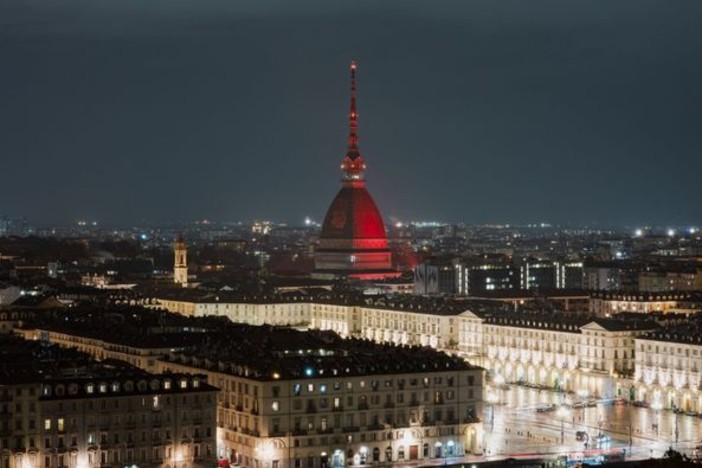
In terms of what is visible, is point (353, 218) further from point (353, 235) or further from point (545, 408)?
point (545, 408)

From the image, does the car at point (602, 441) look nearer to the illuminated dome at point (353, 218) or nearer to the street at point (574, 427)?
the street at point (574, 427)

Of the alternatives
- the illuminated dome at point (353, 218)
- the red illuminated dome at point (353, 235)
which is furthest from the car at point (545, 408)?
the illuminated dome at point (353, 218)

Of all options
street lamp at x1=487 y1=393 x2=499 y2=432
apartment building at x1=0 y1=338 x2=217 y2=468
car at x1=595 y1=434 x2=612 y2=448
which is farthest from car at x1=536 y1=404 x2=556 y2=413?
apartment building at x1=0 y1=338 x2=217 y2=468

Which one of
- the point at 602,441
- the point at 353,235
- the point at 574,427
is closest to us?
the point at 602,441

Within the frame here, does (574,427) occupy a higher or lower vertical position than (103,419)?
lower

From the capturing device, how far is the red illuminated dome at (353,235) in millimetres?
155375

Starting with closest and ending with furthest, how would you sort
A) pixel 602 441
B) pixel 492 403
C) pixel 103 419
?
pixel 103 419 → pixel 602 441 → pixel 492 403

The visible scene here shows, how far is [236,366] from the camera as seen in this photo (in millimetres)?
65625

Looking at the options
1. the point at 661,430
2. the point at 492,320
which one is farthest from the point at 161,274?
the point at 661,430

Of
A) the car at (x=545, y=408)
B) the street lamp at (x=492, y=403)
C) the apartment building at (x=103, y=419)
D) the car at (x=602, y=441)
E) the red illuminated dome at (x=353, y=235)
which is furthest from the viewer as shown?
the red illuminated dome at (x=353, y=235)

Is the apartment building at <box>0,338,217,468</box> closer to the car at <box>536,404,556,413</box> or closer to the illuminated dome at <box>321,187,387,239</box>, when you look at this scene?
the car at <box>536,404,556,413</box>

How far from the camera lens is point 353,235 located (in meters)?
156

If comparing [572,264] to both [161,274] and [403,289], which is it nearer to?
[403,289]

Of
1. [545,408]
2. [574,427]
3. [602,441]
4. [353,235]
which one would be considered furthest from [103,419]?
[353,235]
